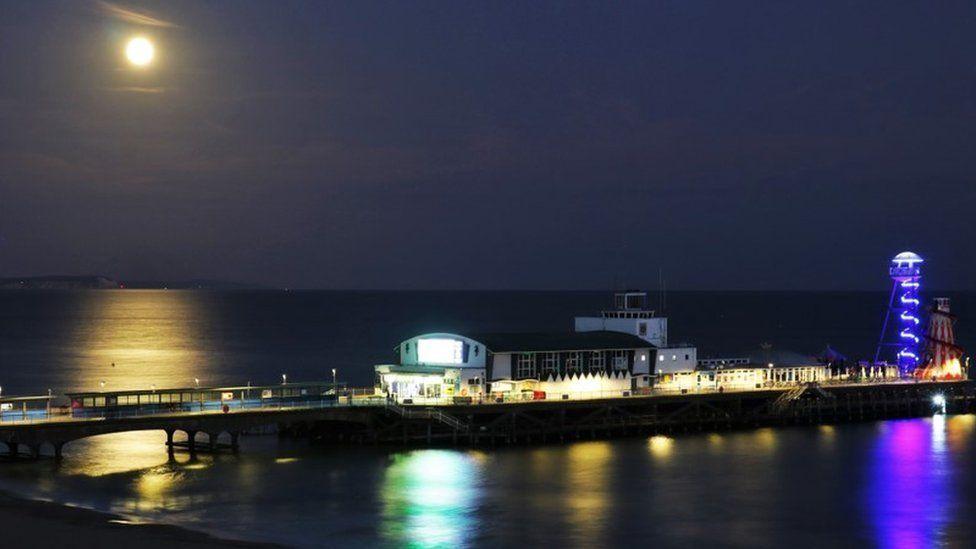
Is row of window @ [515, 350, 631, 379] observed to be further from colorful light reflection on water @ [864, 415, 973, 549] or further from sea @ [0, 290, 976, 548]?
colorful light reflection on water @ [864, 415, 973, 549]

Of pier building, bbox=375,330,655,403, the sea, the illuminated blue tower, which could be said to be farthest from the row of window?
the illuminated blue tower

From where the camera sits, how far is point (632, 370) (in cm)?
8550

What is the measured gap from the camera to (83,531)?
48.5 meters

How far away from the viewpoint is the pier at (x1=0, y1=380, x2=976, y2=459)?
212 feet

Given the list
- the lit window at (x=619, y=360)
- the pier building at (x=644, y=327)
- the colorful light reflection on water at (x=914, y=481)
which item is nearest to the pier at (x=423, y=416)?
the lit window at (x=619, y=360)

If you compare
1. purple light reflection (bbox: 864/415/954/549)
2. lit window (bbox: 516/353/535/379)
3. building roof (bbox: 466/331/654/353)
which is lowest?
purple light reflection (bbox: 864/415/954/549)

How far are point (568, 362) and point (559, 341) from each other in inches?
62.2

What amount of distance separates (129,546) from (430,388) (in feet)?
111

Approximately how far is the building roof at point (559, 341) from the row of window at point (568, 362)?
0.37 m

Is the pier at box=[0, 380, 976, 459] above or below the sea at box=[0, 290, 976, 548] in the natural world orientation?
above

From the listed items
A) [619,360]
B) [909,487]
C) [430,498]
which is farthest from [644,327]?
[430,498]

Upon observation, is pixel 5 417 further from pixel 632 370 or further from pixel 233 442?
pixel 632 370

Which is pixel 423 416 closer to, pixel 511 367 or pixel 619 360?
pixel 511 367

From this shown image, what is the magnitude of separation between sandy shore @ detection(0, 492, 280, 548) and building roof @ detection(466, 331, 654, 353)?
32.1 meters
